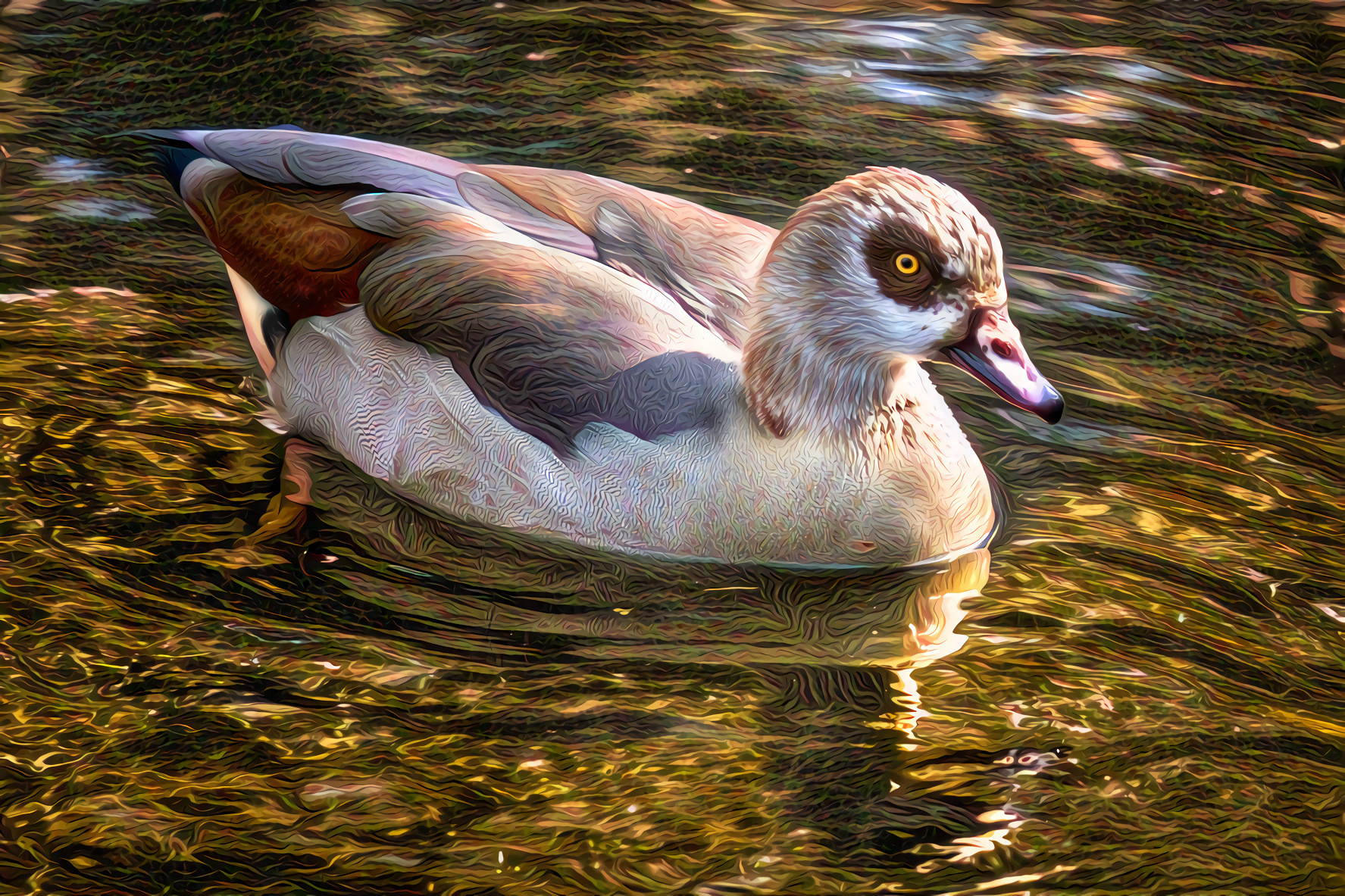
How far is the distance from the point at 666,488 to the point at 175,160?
7.44 ft

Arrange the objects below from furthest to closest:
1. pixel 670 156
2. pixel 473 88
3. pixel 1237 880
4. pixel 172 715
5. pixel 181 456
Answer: pixel 473 88 → pixel 670 156 → pixel 181 456 → pixel 172 715 → pixel 1237 880

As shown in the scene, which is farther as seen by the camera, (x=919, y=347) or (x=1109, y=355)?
(x=1109, y=355)

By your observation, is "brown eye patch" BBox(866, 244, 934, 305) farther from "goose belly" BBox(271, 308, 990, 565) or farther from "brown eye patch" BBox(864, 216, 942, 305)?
"goose belly" BBox(271, 308, 990, 565)

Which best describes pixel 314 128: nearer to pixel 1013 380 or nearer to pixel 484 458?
pixel 484 458

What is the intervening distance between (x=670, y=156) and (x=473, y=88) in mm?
1275

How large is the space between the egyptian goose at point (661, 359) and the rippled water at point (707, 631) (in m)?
0.19

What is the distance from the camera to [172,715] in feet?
12.7

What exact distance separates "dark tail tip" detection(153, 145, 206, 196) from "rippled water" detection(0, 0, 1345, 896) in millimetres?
618

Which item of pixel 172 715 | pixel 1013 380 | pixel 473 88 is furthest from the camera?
pixel 473 88

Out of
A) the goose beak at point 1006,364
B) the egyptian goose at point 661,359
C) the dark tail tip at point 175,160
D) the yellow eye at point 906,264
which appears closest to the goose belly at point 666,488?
the egyptian goose at point 661,359

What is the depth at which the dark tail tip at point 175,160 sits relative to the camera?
5.17 metres

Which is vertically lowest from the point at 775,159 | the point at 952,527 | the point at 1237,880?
the point at 1237,880

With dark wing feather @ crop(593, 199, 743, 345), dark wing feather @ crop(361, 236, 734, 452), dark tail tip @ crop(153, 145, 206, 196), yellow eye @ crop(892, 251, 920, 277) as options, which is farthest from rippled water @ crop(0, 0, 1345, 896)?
yellow eye @ crop(892, 251, 920, 277)


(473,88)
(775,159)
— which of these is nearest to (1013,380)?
(775,159)
